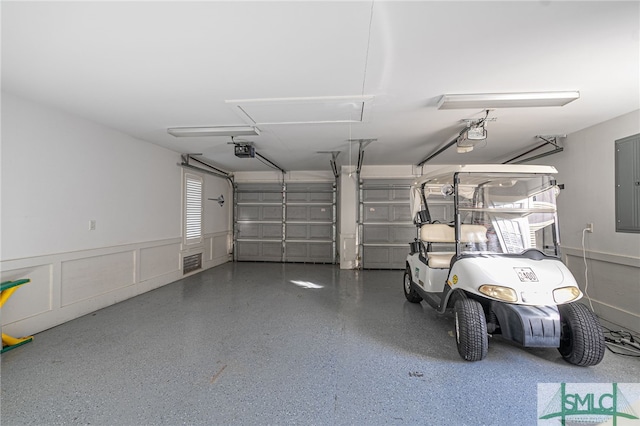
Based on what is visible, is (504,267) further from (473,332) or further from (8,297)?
(8,297)

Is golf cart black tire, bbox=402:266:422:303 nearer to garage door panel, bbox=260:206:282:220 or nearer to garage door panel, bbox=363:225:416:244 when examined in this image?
garage door panel, bbox=363:225:416:244

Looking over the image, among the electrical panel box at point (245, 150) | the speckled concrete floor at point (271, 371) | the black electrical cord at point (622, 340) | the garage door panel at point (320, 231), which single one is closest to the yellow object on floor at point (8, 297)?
the speckled concrete floor at point (271, 371)

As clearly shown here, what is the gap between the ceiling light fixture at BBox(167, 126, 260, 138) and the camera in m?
3.79

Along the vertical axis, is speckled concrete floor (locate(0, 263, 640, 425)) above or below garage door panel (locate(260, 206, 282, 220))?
below

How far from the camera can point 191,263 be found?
590 centimetres

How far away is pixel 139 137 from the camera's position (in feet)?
14.0

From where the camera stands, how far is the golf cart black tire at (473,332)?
89.4 inches

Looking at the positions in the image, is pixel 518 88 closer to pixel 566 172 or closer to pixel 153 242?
pixel 566 172

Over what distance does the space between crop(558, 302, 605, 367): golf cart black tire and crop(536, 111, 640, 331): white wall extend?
63.3 inches

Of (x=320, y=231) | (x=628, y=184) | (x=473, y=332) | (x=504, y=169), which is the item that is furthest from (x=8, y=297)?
(x=628, y=184)

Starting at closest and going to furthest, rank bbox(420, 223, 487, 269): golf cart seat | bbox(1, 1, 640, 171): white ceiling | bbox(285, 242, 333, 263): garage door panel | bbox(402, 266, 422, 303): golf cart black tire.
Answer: bbox(1, 1, 640, 171): white ceiling → bbox(420, 223, 487, 269): golf cart seat → bbox(402, 266, 422, 303): golf cart black tire → bbox(285, 242, 333, 263): garage door panel

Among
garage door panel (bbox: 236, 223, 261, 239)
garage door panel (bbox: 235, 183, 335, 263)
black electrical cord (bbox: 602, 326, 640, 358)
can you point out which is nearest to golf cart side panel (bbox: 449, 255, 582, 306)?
black electrical cord (bbox: 602, 326, 640, 358)

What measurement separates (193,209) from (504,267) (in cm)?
607

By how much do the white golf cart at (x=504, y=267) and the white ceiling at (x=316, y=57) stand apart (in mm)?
Result: 980
